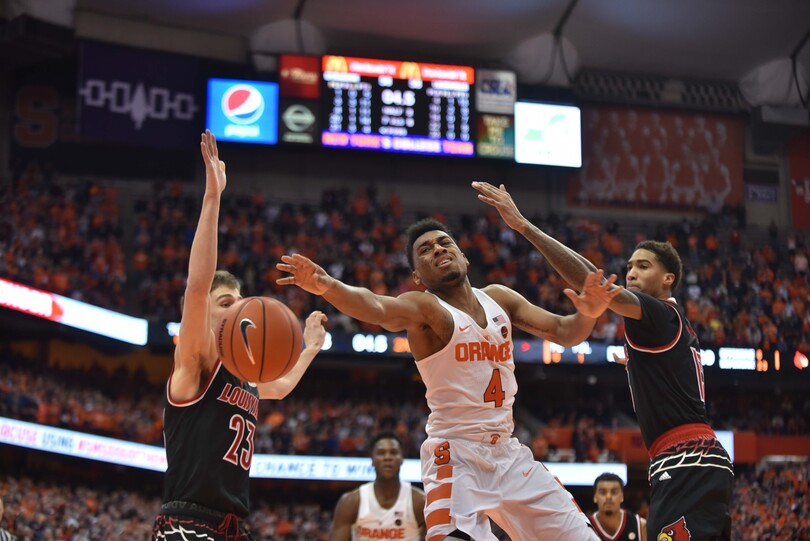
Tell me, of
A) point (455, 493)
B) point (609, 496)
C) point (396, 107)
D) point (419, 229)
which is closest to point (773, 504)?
point (396, 107)

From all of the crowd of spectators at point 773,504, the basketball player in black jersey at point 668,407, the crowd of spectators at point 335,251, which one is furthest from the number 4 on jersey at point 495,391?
the crowd of spectators at point 773,504

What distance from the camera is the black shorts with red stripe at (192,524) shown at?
4629mm

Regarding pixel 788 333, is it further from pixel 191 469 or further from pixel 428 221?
→ pixel 191 469

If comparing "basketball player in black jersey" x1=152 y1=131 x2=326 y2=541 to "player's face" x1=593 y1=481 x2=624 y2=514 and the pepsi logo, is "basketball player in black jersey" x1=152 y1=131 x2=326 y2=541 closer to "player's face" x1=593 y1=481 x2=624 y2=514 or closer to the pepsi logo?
"player's face" x1=593 y1=481 x2=624 y2=514

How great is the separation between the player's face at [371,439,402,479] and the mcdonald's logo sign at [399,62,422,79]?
1611 cm

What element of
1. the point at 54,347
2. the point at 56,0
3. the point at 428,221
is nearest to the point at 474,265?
the point at 54,347

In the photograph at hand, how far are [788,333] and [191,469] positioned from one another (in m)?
20.2

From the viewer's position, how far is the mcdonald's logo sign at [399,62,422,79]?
77.2 feet

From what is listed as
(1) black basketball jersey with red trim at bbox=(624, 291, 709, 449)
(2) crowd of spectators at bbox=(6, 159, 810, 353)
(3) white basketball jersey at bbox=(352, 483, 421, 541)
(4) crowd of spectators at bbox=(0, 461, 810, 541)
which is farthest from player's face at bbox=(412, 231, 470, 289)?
(2) crowd of spectators at bbox=(6, 159, 810, 353)

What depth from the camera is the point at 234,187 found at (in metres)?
24.7

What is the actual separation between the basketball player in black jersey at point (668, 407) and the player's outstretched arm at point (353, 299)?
2.58 feet

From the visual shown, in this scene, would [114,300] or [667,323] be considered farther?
[114,300]

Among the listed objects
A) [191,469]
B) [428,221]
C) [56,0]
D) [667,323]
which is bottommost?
[191,469]

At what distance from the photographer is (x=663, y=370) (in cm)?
570
